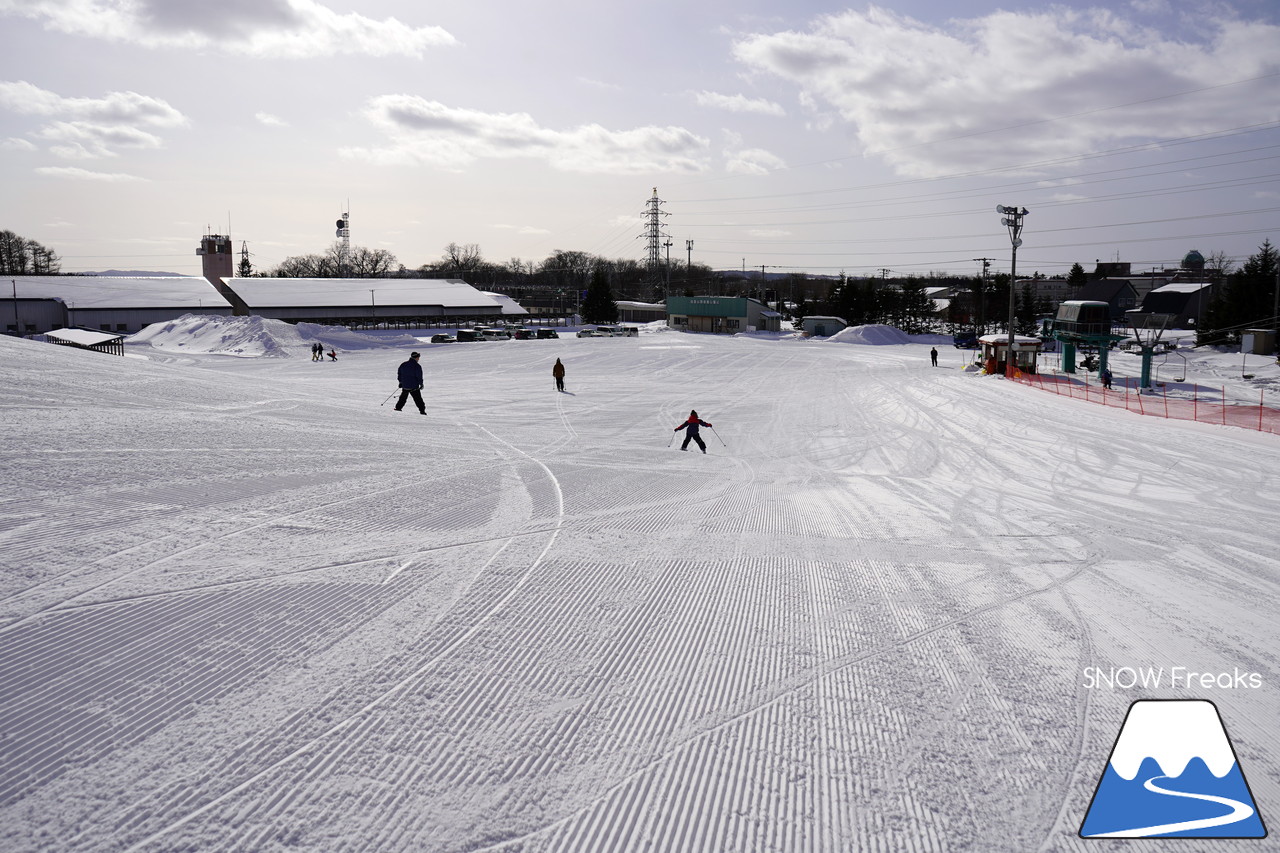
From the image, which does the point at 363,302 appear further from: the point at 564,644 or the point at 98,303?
the point at 564,644

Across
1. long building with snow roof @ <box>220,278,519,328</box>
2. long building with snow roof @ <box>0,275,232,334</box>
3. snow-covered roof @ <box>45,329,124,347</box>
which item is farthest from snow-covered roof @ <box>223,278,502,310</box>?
snow-covered roof @ <box>45,329,124,347</box>

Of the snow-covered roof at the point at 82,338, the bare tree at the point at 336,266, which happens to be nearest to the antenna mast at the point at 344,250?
the bare tree at the point at 336,266

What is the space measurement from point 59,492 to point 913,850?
9.75m

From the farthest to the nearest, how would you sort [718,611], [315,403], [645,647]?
[315,403]
[718,611]
[645,647]

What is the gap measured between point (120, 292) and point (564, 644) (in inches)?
3468

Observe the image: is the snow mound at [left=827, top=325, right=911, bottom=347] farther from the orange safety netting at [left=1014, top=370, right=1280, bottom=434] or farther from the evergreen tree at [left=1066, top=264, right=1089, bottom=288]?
the evergreen tree at [left=1066, top=264, right=1089, bottom=288]

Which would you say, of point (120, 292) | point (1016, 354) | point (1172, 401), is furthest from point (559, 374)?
point (120, 292)

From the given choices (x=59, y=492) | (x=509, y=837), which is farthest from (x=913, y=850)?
(x=59, y=492)

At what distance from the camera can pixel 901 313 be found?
9900 centimetres

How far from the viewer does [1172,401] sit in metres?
29.4

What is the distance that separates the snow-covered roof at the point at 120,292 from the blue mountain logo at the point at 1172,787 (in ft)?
280

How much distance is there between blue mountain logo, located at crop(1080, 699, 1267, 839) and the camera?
4.06 meters

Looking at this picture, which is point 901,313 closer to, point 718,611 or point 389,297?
point 389,297

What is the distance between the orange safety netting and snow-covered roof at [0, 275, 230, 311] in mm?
76084
